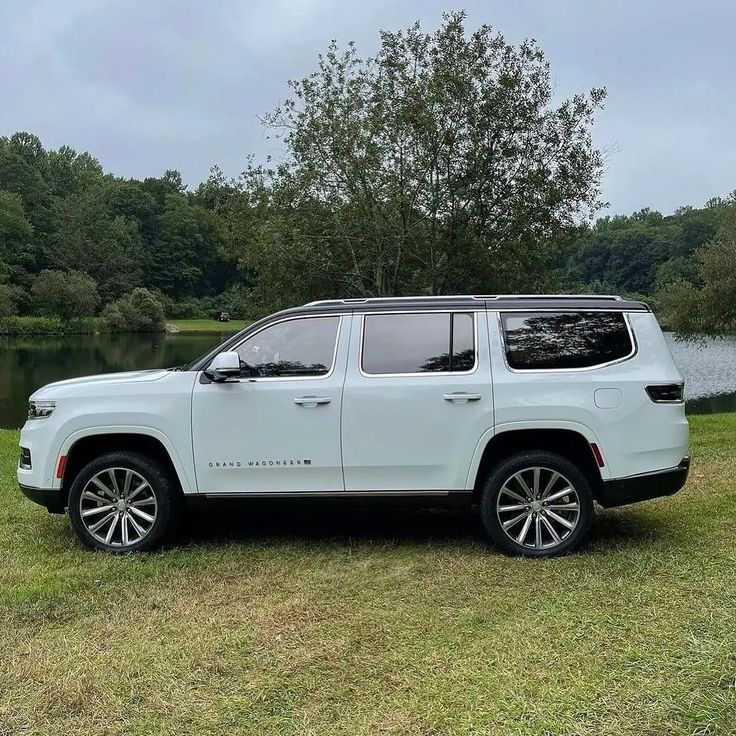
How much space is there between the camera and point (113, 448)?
17.7 feet

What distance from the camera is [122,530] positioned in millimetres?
5223

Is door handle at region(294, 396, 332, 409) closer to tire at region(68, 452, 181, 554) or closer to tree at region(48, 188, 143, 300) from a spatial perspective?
tire at region(68, 452, 181, 554)

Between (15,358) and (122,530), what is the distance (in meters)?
41.5

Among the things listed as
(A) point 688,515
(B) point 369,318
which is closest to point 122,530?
(B) point 369,318

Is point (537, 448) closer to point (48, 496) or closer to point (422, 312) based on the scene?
point (422, 312)

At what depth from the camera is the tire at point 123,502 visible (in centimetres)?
518

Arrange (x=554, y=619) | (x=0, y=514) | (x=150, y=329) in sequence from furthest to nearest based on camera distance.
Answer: (x=150, y=329)
(x=0, y=514)
(x=554, y=619)

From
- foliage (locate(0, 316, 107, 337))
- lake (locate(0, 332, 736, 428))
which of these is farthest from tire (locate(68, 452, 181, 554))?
foliage (locate(0, 316, 107, 337))

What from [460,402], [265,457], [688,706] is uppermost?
[460,402]

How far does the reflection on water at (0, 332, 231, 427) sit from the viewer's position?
2675 cm

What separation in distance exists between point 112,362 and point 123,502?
123 feet

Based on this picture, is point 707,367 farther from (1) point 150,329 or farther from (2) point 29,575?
(1) point 150,329

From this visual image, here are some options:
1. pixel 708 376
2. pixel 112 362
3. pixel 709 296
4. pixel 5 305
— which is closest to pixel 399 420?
pixel 709 296

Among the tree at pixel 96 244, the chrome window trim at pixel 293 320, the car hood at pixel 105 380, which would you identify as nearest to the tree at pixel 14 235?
the tree at pixel 96 244
